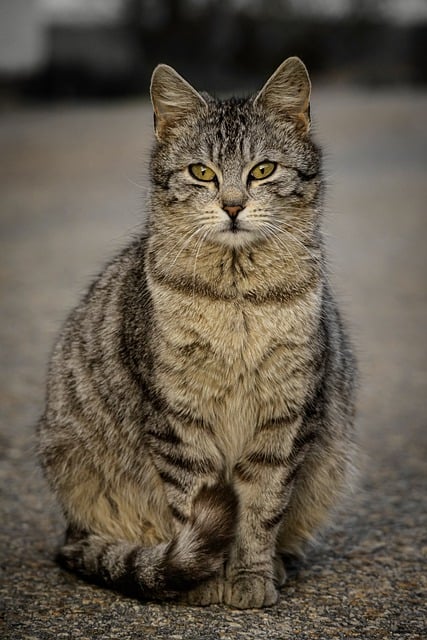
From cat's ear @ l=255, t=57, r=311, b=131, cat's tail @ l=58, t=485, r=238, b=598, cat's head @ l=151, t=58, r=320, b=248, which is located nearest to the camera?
cat's tail @ l=58, t=485, r=238, b=598

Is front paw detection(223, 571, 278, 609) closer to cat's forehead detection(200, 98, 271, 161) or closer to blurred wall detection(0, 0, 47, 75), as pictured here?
cat's forehead detection(200, 98, 271, 161)

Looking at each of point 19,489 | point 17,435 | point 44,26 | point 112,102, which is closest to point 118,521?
point 19,489

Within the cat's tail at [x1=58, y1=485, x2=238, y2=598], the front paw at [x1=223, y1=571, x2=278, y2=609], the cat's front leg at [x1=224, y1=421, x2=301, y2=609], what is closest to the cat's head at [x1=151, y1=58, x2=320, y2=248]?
the cat's front leg at [x1=224, y1=421, x2=301, y2=609]

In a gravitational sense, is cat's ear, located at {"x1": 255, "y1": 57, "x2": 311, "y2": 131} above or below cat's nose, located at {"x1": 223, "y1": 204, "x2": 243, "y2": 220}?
above

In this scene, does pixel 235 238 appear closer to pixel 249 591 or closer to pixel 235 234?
pixel 235 234

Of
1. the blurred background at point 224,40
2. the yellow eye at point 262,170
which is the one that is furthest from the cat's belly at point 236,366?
the blurred background at point 224,40

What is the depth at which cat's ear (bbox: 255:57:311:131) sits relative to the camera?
11.6 feet

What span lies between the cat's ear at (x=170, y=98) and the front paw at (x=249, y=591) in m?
1.63

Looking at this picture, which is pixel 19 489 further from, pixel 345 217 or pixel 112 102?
pixel 112 102

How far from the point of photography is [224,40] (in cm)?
2970

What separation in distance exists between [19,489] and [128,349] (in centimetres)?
146

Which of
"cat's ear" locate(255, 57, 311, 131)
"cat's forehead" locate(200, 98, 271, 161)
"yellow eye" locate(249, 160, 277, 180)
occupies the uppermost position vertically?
"cat's ear" locate(255, 57, 311, 131)

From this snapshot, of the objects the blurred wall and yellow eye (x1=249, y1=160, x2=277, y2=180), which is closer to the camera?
yellow eye (x1=249, y1=160, x2=277, y2=180)

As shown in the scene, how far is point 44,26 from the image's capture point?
29484 millimetres
